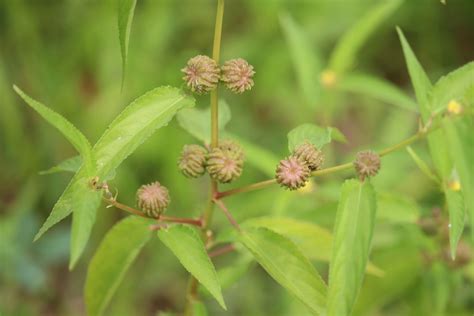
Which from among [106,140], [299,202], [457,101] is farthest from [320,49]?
[106,140]

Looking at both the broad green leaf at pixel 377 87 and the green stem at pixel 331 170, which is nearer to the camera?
the green stem at pixel 331 170

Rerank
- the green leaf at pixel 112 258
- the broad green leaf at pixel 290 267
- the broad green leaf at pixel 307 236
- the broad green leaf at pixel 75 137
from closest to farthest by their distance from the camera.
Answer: the broad green leaf at pixel 75 137 < the broad green leaf at pixel 290 267 < the green leaf at pixel 112 258 < the broad green leaf at pixel 307 236

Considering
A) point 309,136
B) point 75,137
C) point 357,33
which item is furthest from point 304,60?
point 75,137

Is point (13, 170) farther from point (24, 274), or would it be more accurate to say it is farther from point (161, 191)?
point (161, 191)

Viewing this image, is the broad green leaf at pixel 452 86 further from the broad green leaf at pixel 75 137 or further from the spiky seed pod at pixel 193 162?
the broad green leaf at pixel 75 137

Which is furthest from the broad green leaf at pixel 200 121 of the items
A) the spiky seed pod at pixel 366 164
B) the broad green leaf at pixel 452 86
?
the broad green leaf at pixel 452 86

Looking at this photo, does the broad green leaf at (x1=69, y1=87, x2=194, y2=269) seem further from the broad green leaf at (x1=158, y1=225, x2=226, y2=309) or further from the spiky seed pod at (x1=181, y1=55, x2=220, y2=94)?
the broad green leaf at (x1=158, y1=225, x2=226, y2=309)

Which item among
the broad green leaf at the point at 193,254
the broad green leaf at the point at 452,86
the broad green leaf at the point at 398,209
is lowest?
the broad green leaf at the point at 193,254
